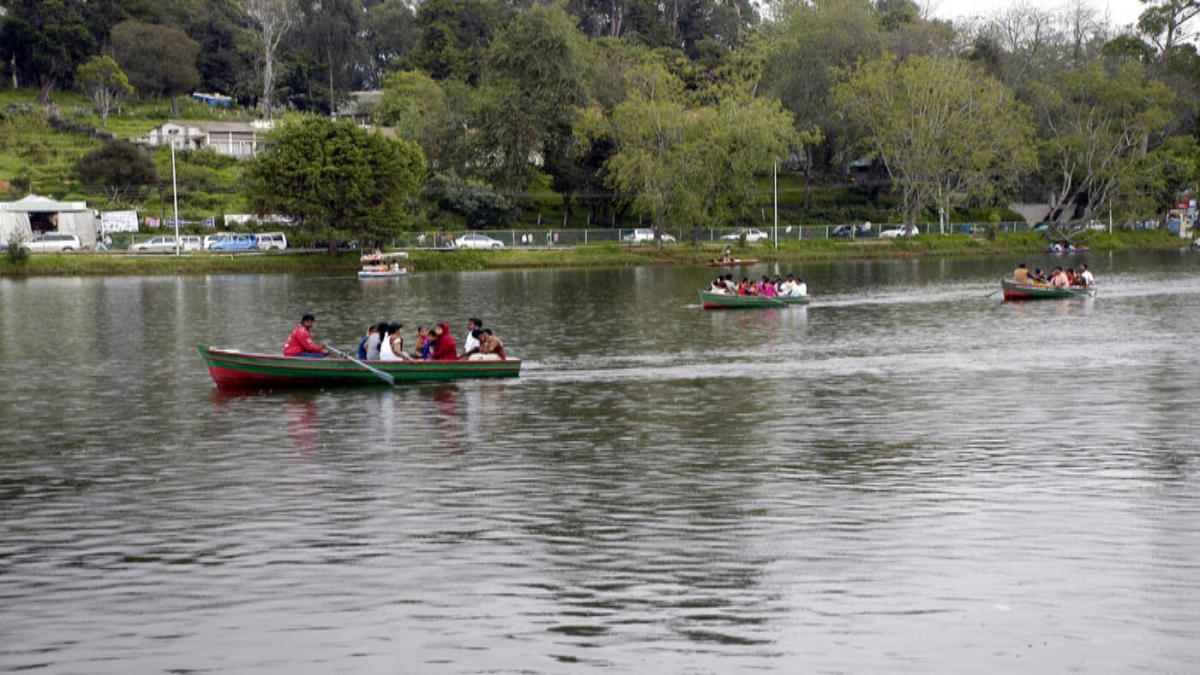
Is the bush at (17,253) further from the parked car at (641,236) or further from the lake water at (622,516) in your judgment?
the lake water at (622,516)

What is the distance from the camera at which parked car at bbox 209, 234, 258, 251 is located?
3910 inches

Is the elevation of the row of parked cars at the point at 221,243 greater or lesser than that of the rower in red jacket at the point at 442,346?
greater

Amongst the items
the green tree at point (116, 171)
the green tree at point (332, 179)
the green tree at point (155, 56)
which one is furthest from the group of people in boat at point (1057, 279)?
the green tree at point (155, 56)

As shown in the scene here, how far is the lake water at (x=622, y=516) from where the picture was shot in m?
13.3

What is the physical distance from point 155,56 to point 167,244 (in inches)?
2400

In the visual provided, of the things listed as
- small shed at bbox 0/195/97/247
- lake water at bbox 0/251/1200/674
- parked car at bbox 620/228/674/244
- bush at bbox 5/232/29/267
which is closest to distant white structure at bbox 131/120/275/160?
small shed at bbox 0/195/97/247

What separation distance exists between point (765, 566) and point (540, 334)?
3327cm

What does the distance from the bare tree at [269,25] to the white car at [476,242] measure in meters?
56.1

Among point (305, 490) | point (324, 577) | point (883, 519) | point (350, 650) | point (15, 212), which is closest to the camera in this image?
point (350, 650)

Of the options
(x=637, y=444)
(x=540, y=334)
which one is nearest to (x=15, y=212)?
(x=540, y=334)

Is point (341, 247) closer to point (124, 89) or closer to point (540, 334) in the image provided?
point (540, 334)

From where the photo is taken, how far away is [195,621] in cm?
1416

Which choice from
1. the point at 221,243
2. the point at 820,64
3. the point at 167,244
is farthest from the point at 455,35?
the point at 167,244

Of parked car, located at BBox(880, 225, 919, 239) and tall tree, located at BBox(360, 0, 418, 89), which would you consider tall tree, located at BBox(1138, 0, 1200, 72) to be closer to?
parked car, located at BBox(880, 225, 919, 239)
